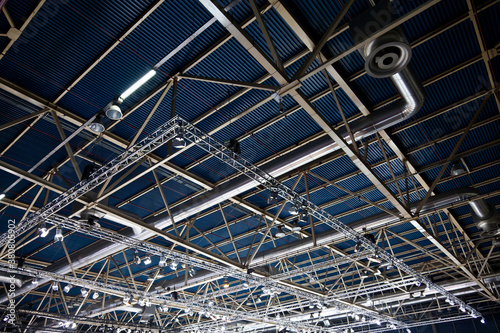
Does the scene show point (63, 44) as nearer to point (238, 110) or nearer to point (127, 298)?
point (238, 110)

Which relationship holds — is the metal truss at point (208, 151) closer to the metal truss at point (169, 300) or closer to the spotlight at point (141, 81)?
the spotlight at point (141, 81)

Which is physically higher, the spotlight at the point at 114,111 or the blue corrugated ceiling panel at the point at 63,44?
the blue corrugated ceiling panel at the point at 63,44

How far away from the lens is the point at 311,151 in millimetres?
13148

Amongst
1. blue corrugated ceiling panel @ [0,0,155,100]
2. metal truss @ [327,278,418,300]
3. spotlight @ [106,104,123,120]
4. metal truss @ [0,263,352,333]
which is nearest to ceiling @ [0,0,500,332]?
blue corrugated ceiling panel @ [0,0,155,100]

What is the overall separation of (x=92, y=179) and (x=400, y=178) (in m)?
13.3

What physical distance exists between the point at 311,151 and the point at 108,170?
773cm

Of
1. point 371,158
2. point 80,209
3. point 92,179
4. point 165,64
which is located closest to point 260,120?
point 165,64

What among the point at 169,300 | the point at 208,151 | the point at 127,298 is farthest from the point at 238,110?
the point at 169,300

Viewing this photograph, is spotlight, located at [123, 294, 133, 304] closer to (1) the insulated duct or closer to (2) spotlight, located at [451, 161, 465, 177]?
(1) the insulated duct

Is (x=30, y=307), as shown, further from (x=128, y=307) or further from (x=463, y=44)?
(x=463, y=44)

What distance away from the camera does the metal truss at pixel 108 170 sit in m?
11.8

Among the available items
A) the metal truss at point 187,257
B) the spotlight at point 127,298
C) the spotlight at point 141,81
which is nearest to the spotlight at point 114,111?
the spotlight at point 141,81

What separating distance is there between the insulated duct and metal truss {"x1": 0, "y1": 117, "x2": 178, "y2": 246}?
11.7 ft

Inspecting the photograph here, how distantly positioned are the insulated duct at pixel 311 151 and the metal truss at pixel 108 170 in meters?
3.55
